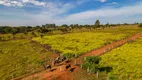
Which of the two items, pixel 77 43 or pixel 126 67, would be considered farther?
pixel 77 43

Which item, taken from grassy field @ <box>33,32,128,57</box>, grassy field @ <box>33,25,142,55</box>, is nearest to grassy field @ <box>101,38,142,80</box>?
grassy field @ <box>33,25,142,55</box>

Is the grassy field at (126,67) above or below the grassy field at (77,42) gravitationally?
above

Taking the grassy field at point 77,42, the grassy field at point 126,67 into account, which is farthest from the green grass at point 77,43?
the grassy field at point 126,67

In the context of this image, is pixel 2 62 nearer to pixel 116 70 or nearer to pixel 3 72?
pixel 3 72

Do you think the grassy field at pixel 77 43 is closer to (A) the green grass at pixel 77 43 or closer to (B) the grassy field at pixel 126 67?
(A) the green grass at pixel 77 43

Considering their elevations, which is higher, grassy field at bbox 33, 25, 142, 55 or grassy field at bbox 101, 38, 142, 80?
grassy field at bbox 101, 38, 142, 80

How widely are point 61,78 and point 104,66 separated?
11.3 meters

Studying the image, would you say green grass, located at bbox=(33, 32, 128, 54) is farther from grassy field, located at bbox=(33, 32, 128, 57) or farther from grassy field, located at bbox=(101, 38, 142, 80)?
grassy field, located at bbox=(101, 38, 142, 80)

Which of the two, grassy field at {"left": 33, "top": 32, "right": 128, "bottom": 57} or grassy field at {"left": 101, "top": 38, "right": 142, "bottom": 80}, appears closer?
grassy field at {"left": 101, "top": 38, "right": 142, "bottom": 80}

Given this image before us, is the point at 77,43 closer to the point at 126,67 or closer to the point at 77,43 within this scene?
the point at 77,43

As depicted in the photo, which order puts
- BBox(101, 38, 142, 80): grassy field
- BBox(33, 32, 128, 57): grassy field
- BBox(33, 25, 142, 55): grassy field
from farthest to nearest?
BBox(33, 25, 142, 55): grassy field < BBox(33, 32, 128, 57): grassy field < BBox(101, 38, 142, 80): grassy field

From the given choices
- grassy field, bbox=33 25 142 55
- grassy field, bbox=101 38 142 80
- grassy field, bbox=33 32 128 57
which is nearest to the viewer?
grassy field, bbox=101 38 142 80

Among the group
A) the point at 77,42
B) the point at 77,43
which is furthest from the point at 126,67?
the point at 77,42

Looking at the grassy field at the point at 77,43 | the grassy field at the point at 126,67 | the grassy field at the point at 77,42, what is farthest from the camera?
the grassy field at the point at 77,42
